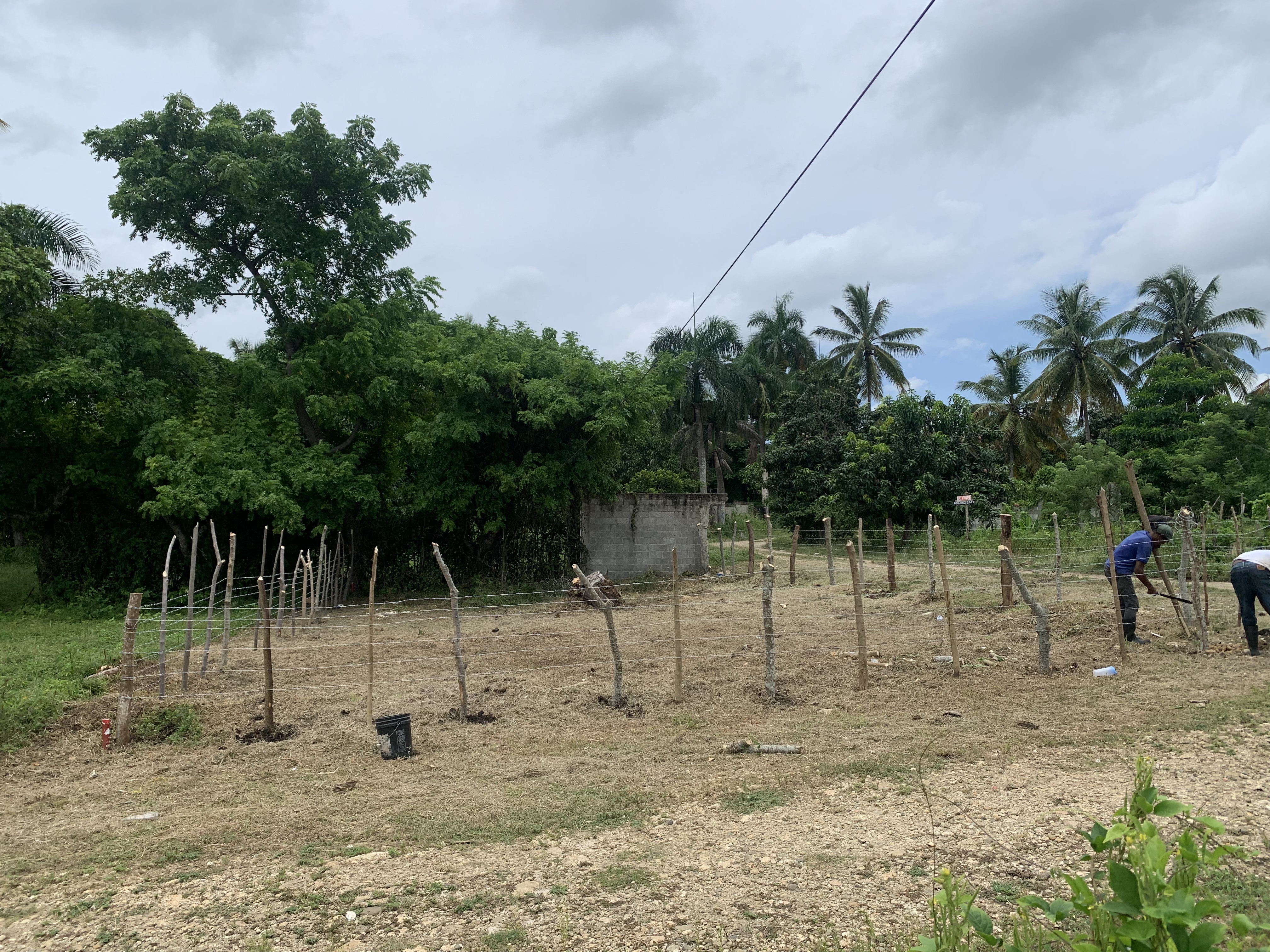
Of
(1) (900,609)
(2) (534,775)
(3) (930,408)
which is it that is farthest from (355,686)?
(3) (930,408)

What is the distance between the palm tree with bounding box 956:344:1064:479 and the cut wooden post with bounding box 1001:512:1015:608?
22525 millimetres

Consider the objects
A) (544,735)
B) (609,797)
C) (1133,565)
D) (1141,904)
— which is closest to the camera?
(1141,904)

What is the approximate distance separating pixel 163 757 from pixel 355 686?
6.76ft

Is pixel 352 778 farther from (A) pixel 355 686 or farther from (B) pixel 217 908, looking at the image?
(A) pixel 355 686

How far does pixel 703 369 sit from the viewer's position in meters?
34.7

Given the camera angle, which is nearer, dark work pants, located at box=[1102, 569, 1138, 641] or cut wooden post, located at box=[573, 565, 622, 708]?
cut wooden post, located at box=[573, 565, 622, 708]

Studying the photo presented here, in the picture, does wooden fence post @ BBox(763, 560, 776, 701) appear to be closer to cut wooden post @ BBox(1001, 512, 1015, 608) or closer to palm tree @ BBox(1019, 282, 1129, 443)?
cut wooden post @ BBox(1001, 512, 1015, 608)

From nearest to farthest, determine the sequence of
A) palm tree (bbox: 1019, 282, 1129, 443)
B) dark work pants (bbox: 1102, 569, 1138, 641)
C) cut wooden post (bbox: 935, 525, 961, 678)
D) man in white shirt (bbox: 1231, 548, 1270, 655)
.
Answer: man in white shirt (bbox: 1231, 548, 1270, 655) → cut wooden post (bbox: 935, 525, 961, 678) → dark work pants (bbox: 1102, 569, 1138, 641) → palm tree (bbox: 1019, 282, 1129, 443)

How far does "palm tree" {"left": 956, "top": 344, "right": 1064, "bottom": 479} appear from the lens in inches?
1280

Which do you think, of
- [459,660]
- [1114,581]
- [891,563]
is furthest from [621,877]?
[891,563]

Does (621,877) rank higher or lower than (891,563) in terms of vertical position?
lower

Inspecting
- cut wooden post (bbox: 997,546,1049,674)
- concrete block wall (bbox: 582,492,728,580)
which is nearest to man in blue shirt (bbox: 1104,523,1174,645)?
cut wooden post (bbox: 997,546,1049,674)

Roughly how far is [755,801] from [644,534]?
48.0ft

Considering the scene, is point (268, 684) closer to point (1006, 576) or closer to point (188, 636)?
point (188, 636)
